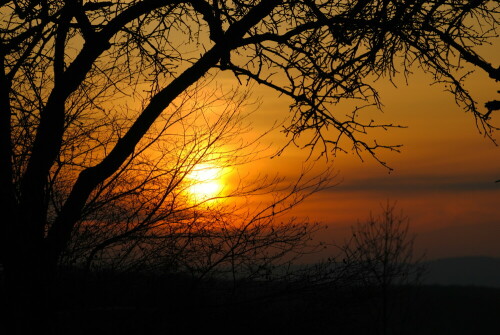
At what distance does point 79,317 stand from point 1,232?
1295mm

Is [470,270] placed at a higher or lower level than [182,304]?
higher

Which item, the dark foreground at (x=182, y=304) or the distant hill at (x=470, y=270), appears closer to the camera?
the dark foreground at (x=182, y=304)

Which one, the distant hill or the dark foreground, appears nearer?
the dark foreground

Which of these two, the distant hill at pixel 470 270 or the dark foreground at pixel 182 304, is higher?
the distant hill at pixel 470 270

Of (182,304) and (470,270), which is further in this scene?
(470,270)

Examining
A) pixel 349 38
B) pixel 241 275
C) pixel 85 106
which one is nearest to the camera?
pixel 241 275

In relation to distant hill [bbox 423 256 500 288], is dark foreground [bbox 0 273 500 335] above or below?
below

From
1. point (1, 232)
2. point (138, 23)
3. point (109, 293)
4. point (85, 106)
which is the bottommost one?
point (109, 293)

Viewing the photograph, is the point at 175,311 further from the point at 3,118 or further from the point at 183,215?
the point at 3,118

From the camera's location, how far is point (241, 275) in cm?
720

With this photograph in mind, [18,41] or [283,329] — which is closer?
[18,41]

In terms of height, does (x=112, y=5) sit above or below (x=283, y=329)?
above

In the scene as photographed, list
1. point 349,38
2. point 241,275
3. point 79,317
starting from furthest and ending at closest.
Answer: point 349,38
point 241,275
point 79,317

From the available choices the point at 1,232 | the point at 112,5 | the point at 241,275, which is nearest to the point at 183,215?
the point at 241,275
